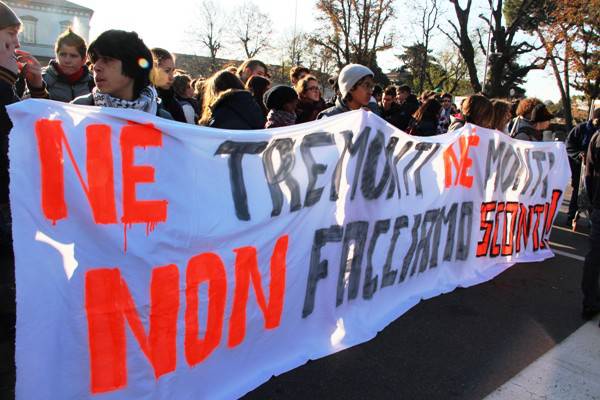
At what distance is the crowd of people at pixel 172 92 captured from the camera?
224 centimetres

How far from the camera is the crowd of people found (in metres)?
2.24

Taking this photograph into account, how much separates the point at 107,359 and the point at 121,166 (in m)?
0.80

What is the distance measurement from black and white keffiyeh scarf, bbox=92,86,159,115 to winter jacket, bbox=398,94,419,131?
5.89m

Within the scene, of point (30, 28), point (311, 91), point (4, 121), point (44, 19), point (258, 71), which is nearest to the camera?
point (4, 121)

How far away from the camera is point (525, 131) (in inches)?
215

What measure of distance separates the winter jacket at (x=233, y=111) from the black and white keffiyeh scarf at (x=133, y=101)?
1.73ft

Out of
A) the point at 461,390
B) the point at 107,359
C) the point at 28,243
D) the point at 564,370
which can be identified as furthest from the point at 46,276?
the point at 564,370

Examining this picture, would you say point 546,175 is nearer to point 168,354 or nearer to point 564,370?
point 564,370

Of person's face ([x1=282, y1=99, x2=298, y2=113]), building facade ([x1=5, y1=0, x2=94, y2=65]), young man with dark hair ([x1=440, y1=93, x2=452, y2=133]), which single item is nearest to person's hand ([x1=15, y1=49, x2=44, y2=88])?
person's face ([x1=282, y1=99, x2=298, y2=113])

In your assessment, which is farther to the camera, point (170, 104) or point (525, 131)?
point (525, 131)

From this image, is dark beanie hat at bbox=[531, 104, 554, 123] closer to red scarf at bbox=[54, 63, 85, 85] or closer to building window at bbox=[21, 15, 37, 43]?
red scarf at bbox=[54, 63, 85, 85]

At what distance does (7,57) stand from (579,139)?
7091 millimetres

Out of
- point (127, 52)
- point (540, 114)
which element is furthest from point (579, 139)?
point (127, 52)

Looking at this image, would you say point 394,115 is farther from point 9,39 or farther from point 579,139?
point 9,39
